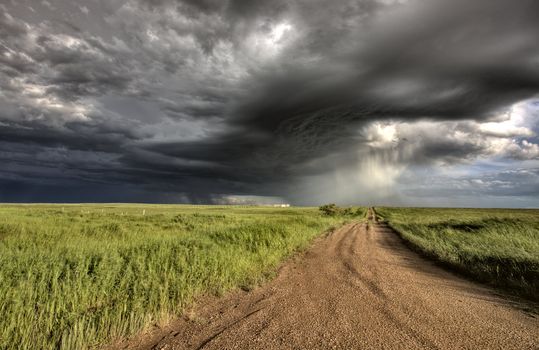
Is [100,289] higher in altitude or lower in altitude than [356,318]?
higher

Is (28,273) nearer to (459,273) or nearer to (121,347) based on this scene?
(121,347)

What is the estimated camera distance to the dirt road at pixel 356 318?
17.3ft

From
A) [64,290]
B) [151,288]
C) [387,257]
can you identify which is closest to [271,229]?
[387,257]

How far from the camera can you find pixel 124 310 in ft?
20.5

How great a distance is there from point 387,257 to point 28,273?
1389 centimetres

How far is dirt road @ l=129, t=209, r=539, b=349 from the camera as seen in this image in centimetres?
527

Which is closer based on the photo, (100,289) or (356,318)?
(356,318)

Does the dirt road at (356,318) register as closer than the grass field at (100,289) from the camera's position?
Yes

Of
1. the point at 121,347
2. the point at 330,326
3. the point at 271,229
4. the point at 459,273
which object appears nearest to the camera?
the point at 121,347

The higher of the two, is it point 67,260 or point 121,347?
point 67,260

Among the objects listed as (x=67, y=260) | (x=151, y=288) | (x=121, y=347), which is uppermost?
(x=67, y=260)

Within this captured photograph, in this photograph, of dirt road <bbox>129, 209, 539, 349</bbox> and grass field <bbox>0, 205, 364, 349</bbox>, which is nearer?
dirt road <bbox>129, 209, 539, 349</bbox>

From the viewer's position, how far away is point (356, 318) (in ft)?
20.7

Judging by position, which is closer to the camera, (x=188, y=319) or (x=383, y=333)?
(x=383, y=333)
